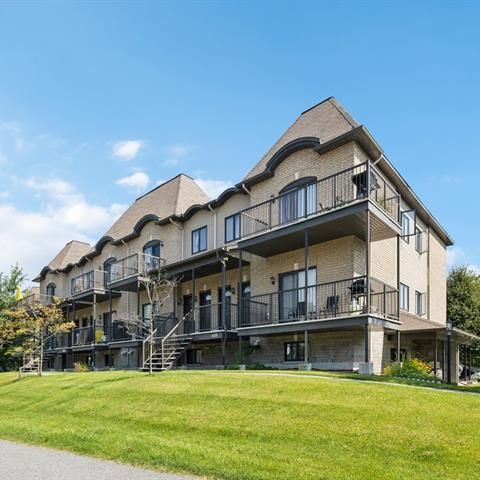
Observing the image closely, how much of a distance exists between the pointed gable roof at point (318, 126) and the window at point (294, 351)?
23.5 ft

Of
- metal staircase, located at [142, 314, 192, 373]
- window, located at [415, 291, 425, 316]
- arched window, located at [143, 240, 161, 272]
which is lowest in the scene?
metal staircase, located at [142, 314, 192, 373]

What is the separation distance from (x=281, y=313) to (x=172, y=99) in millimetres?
8870

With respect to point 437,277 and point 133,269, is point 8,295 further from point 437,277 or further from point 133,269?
point 437,277

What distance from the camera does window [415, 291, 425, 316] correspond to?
81.3 ft

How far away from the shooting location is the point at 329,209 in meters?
18.0

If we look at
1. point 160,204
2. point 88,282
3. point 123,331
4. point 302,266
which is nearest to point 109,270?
point 88,282

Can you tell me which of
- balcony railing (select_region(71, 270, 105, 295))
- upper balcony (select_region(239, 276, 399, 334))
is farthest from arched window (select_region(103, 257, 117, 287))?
upper balcony (select_region(239, 276, 399, 334))

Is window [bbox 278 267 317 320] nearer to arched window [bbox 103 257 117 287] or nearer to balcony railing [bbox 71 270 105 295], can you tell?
arched window [bbox 103 257 117 287]

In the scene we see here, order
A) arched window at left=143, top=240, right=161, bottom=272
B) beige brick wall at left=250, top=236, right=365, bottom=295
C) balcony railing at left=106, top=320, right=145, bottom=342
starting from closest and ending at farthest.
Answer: beige brick wall at left=250, top=236, right=365, bottom=295
balcony railing at left=106, top=320, right=145, bottom=342
arched window at left=143, top=240, right=161, bottom=272

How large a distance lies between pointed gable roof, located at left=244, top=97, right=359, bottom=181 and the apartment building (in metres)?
0.07

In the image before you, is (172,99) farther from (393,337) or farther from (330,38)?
(393,337)

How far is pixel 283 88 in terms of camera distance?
16656 mm

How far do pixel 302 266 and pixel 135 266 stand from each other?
490 inches

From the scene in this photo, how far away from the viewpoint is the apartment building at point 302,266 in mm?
18406
